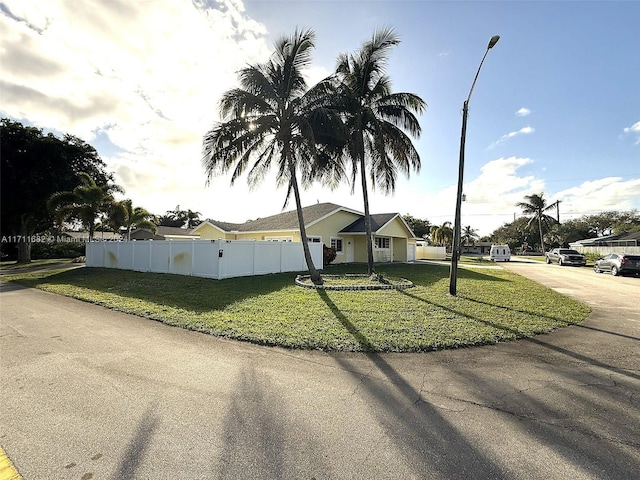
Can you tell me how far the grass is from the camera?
5.71m

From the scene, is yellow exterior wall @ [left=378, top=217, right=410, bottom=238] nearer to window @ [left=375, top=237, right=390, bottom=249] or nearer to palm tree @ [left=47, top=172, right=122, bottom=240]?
window @ [left=375, top=237, right=390, bottom=249]

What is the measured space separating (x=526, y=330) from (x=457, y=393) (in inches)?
145

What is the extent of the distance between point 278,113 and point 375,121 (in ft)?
14.5

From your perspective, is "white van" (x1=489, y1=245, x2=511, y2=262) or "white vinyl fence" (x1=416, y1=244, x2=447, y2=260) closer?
"white van" (x1=489, y1=245, x2=511, y2=262)

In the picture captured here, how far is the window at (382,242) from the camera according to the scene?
25948mm

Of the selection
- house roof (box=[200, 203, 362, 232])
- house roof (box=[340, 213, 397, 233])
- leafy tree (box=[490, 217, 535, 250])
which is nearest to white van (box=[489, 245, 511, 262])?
house roof (box=[340, 213, 397, 233])

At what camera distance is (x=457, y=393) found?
371cm

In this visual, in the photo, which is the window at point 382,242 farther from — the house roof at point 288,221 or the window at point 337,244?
the window at point 337,244

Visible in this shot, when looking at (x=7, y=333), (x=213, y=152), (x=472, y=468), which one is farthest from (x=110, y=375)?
(x=213, y=152)

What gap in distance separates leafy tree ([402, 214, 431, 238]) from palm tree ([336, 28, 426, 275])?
171 ft

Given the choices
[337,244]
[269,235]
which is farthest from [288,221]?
[337,244]

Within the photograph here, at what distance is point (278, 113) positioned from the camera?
12039 millimetres

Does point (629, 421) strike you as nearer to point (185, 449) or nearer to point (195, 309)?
point (185, 449)

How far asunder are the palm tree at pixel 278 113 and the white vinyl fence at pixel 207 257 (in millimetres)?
3678
